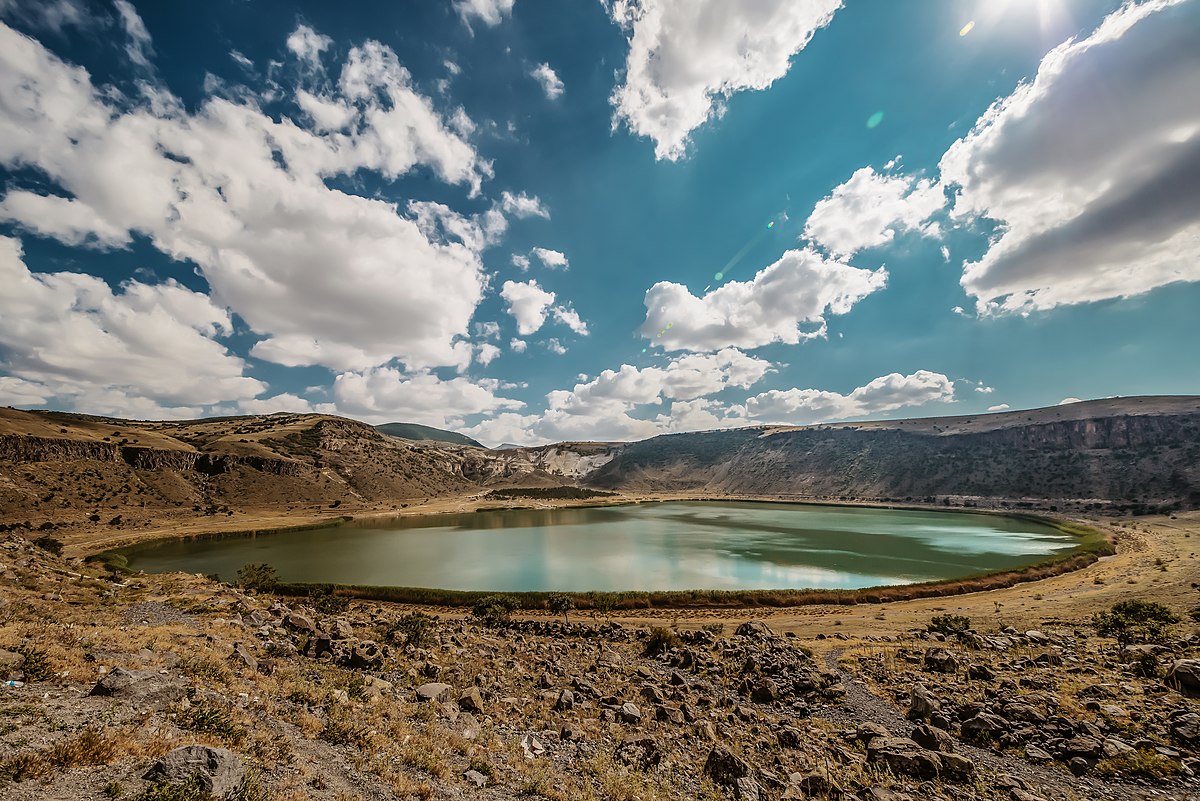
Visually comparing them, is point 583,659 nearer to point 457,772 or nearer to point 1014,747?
point 457,772

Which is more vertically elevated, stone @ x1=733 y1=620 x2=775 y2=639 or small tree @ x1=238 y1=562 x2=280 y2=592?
stone @ x1=733 y1=620 x2=775 y2=639

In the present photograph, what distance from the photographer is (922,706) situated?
14.8 m

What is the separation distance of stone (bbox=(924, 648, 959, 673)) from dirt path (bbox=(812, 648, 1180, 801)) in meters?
3.89

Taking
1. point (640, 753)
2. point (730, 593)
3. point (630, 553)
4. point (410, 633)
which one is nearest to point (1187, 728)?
point (640, 753)

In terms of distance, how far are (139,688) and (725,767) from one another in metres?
13.3

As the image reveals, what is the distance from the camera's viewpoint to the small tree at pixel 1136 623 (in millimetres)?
20906

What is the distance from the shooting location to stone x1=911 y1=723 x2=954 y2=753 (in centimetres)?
1236

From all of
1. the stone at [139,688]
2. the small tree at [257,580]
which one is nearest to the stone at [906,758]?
the stone at [139,688]

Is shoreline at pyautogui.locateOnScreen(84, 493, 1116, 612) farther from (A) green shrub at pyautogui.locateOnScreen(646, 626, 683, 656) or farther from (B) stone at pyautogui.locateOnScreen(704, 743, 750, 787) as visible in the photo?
(B) stone at pyautogui.locateOnScreen(704, 743, 750, 787)

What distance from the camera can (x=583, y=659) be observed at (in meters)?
21.6

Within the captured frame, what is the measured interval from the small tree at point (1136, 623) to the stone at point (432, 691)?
26940 mm

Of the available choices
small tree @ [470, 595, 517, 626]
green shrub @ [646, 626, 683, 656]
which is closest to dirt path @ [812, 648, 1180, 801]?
green shrub @ [646, 626, 683, 656]

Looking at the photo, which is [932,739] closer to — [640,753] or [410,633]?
[640,753]

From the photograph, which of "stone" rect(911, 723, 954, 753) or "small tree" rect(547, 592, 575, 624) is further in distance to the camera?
"small tree" rect(547, 592, 575, 624)
